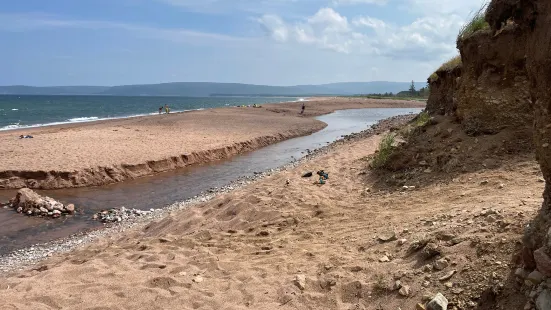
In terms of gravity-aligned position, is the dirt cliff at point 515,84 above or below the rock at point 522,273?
above

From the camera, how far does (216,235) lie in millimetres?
7238

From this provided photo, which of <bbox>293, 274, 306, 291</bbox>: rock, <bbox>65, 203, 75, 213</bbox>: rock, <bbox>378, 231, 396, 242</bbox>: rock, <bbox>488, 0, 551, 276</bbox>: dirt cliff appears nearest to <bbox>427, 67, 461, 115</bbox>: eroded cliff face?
<bbox>378, 231, 396, 242</bbox>: rock

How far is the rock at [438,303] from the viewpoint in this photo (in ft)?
11.5

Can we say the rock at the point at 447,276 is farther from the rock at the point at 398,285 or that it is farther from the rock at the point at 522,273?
the rock at the point at 522,273

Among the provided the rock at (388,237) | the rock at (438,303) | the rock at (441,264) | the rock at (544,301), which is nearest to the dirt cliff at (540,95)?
the rock at (544,301)

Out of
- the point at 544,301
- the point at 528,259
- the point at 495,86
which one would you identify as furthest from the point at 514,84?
the point at 544,301

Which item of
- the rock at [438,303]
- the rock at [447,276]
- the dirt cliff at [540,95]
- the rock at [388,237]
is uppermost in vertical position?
the dirt cliff at [540,95]

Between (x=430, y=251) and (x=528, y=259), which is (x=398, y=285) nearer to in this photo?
(x=430, y=251)

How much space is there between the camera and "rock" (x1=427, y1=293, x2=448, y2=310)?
11.5 feet

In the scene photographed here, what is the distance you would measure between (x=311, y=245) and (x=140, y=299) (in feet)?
8.09

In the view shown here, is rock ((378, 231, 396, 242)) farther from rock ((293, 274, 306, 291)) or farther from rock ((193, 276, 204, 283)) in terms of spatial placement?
rock ((193, 276, 204, 283))

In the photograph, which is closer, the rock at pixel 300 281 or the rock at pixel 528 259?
the rock at pixel 528 259

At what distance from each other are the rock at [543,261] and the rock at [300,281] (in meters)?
2.48

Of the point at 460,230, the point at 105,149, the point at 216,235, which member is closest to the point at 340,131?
the point at 105,149
